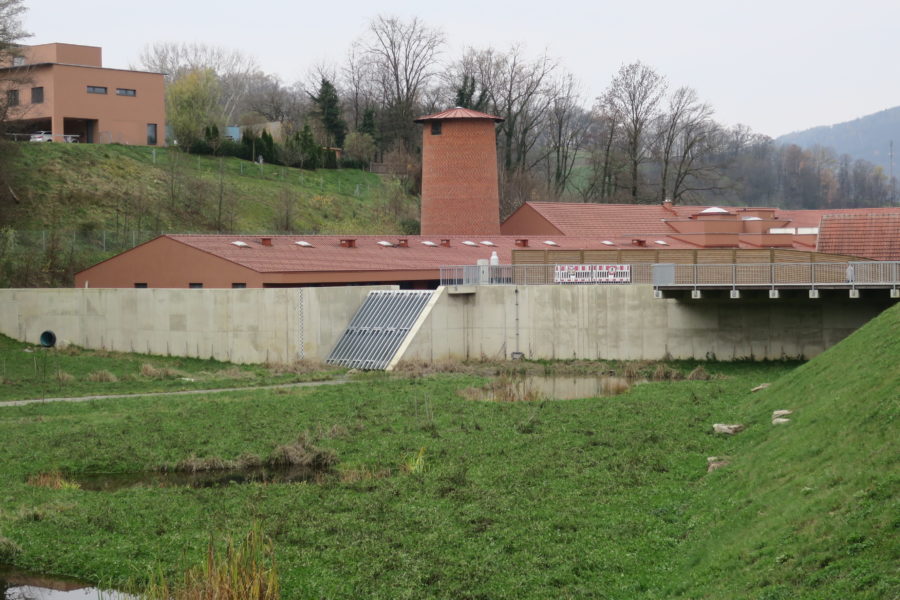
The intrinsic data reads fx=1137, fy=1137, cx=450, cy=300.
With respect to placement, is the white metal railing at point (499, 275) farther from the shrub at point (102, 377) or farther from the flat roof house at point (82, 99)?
the flat roof house at point (82, 99)

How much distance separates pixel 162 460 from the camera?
21594 millimetres

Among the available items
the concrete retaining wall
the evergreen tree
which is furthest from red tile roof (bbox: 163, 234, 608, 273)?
the evergreen tree

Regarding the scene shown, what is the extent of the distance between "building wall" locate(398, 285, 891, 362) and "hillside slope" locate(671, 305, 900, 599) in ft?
63.2

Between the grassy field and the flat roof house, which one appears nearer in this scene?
the grassy field

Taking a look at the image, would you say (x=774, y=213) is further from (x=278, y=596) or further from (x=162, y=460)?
(x=278, y=596)

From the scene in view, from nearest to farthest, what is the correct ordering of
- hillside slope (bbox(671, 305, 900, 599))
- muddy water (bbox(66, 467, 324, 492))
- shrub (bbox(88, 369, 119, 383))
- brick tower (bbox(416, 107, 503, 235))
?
1. hillside slope (bbox(671, 305, 900, 599))
2. muddy water (bbox(66, 467, 324, 492))
3. shrub (bbox(88, 369, 119, 383))
4. brick tower (bbox(416, 107, 503, 235))

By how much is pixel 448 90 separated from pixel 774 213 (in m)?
38.6

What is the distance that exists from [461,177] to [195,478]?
126 feet

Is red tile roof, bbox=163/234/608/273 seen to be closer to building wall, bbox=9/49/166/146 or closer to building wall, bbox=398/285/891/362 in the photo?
building wall, bbox=398/285/891/362

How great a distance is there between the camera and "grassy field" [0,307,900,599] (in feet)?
40.3

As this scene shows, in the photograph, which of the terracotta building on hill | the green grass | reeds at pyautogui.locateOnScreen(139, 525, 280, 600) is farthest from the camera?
the green grass

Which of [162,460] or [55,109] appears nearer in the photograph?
→ [162,460]

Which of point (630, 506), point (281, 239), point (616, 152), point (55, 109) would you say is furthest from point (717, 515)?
point (616, 152)

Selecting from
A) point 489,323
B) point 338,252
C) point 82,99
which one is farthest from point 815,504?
point 82,99
